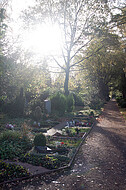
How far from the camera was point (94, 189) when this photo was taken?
14.2 feet

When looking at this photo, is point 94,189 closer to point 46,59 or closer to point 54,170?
point 54,170

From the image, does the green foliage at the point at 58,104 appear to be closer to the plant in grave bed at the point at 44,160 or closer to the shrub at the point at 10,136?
the shrub at the point at 10,136

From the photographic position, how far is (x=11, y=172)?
4.91 m

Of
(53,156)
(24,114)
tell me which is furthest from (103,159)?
(24,114)

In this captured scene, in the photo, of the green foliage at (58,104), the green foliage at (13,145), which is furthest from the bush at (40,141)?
the green foliage at (58,104)

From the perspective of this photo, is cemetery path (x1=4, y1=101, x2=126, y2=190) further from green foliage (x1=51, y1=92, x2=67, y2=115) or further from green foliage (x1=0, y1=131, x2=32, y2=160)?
green foliage (x1=51, y1=92, x2=67, y2=115)

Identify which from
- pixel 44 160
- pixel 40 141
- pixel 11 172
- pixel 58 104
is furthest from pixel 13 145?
pixel 58 104

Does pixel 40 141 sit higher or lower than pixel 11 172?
higher

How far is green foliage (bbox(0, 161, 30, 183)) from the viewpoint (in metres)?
4.71

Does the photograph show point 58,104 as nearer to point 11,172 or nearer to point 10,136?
point 10,136

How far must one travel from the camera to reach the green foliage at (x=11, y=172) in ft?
15.5

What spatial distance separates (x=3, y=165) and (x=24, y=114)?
10.6 metres

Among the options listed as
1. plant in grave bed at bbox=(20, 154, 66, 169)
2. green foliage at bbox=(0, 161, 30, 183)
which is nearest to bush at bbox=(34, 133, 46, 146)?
plant in grave bed at bbox=(20, 154, 66, 169)

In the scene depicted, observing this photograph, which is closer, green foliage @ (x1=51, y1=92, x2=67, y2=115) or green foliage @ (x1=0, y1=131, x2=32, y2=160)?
green foliage @ (x1=0, y1=131, x2=32, y2=160)
